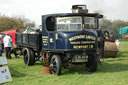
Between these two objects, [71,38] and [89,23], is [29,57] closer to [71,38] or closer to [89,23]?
[71,38]

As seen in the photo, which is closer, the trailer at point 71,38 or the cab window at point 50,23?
the trailer at point 71,38

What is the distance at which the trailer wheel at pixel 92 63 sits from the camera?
9797mm

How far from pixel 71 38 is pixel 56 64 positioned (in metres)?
1.26

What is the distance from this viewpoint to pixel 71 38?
8836mm

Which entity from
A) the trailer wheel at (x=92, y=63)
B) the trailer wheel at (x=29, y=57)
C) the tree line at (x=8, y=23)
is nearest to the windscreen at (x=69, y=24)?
the trailer wheel at (x=92, y=63)

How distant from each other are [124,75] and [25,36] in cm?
651

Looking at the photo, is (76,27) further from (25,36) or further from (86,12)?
(25,36)

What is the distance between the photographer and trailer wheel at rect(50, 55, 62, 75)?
8.98 m

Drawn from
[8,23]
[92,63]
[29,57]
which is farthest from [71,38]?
[8,23]

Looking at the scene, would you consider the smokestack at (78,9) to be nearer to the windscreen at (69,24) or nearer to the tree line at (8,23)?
the windscreen at (69,24)

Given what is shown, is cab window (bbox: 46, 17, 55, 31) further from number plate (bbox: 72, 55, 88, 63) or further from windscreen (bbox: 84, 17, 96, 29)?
number plate (bbox: 72, 55, 88, 63)

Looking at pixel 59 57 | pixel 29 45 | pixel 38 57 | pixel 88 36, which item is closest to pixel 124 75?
pixel 88 36

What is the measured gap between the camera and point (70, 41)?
884cm

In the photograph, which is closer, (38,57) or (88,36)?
(88,36)
